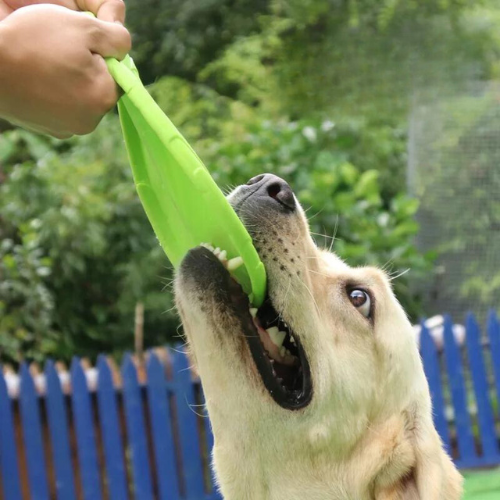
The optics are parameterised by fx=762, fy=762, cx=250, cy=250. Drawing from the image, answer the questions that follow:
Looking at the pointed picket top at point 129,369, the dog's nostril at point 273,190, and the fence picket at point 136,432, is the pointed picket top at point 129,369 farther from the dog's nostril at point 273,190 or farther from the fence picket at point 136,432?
the dog's nostril at point 273,190

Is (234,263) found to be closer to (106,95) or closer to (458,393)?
(106,95)

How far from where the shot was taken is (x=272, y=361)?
2559 mm

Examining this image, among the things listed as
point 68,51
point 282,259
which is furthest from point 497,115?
point 68,51

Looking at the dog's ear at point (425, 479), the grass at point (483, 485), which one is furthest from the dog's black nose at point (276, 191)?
the grass at point (483, 485)

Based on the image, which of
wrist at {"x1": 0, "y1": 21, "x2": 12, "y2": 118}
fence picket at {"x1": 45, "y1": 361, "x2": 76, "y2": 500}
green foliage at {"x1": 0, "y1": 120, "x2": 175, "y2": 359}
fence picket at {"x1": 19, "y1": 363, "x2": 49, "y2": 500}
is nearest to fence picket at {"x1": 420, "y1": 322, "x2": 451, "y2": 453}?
green foliage at {"x1": 0, "y1": 120, "x2": 175, "y2": 359}

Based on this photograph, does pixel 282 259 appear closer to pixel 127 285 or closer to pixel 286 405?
pixel 286 405

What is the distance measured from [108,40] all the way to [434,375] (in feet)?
16.9

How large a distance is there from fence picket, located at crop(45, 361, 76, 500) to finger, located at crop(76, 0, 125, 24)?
3706 millimetres

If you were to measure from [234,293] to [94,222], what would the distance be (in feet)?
15.3

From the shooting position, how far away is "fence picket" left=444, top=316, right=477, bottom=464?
6.45 meters

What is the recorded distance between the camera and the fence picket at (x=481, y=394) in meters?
6.48

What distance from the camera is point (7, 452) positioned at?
5348 mm

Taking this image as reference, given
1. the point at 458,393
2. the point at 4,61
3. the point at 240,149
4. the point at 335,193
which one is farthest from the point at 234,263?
the point at 240,149

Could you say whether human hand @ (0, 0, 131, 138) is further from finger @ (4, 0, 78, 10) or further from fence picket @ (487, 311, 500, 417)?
fence picket @ (487, 311, 500, 417)
